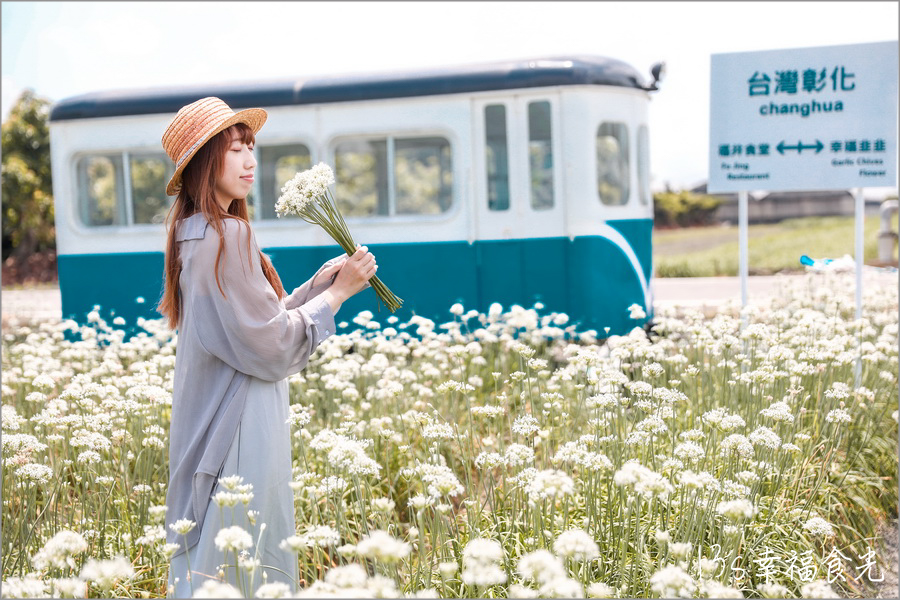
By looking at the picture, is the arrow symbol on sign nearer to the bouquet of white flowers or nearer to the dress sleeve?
the bouquet of white flowers

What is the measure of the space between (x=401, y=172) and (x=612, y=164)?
1.86 m

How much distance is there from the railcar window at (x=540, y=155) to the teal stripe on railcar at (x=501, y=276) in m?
0.38

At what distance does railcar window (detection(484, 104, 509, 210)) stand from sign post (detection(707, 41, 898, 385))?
A: 5.81ft

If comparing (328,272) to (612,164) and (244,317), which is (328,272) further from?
(612,164)

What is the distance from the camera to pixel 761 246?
2548 cm

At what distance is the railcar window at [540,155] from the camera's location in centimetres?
695

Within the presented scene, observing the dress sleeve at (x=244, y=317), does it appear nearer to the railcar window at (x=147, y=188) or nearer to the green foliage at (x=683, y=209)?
the railcar window at (x=147, y=188)

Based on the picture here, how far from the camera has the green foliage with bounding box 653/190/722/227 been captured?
115ft

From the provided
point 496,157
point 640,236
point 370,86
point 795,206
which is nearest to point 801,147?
point 640,236

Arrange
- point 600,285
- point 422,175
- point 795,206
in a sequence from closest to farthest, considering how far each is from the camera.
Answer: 1. point 600,285
2. point 422,175
3. point 795,206

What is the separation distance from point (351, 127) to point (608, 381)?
474 centimetres

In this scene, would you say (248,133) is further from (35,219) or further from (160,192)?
(35,219)

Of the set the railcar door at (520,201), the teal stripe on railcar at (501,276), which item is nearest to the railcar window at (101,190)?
the teal stripe on railcar at (501,276)

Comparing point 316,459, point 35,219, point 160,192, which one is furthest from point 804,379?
point 35,219
